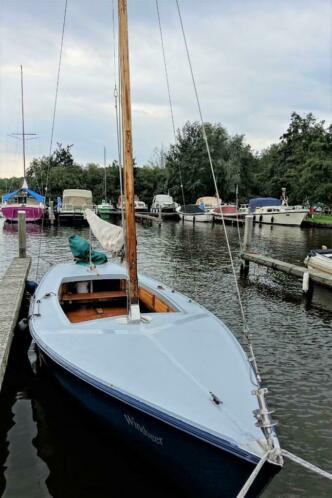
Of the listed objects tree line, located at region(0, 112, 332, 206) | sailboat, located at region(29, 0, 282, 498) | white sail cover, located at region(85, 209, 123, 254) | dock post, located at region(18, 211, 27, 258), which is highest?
tree line, located at region(0, 112, 332, 206)

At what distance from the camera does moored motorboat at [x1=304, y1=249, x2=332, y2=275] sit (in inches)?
607

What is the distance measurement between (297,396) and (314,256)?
1008 cm

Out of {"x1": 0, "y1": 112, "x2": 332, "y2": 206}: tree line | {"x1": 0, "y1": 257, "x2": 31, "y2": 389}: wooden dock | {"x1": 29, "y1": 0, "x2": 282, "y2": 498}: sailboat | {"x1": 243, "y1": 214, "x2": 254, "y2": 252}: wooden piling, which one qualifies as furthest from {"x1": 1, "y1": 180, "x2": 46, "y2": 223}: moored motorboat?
{"x1": 29, "y1": 0, "x2": 282, "y2": 498}: sailboat

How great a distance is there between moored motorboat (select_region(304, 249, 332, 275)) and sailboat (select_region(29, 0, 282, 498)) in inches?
369

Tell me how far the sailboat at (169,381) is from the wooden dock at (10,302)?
0.55 m

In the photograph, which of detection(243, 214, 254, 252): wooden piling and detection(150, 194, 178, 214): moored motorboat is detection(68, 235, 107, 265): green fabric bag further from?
detection(150, 194, 178, 214): moored motorboat

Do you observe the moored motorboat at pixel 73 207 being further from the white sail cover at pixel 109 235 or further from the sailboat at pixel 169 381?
the sailboat at pixel 169 381

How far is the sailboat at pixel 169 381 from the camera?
12.2ft

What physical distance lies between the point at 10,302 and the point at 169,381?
581 cm

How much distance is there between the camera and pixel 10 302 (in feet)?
30.6

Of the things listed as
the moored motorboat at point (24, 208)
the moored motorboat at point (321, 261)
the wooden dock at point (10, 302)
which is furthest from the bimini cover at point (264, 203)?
the wooden dock at point (10, 302)

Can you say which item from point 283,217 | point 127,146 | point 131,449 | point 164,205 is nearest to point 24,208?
point 164,205

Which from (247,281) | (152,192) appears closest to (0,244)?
(247,281)

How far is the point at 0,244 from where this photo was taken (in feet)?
86.8
